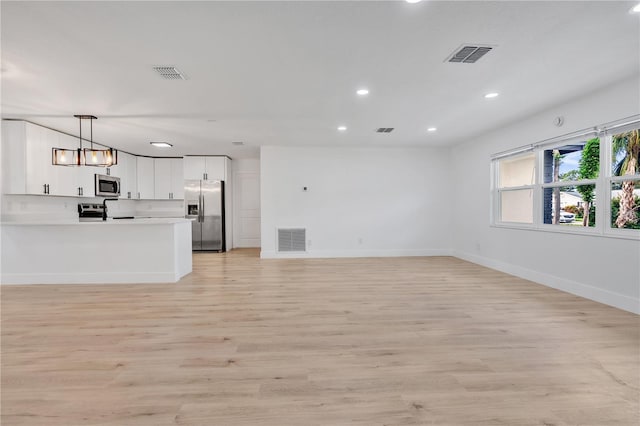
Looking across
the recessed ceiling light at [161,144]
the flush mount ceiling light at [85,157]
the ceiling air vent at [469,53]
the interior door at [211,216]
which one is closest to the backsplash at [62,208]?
the interior door at [211,216]

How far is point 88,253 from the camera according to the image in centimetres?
477

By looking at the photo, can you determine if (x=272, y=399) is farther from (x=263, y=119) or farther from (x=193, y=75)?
(x=263, y=119)

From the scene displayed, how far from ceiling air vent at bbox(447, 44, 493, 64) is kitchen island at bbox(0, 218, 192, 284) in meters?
4.47

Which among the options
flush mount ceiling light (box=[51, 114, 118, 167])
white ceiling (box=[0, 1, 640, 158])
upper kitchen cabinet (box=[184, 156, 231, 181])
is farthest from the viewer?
upper kitchen cabinet (box=[184, 156, 231, 181])

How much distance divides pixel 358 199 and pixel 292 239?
72.9 inches

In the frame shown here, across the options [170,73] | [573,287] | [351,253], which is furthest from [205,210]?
[573,287]

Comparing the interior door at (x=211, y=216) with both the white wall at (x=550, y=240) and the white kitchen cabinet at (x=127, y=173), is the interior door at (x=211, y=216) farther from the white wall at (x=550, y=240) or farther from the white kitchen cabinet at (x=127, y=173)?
the white wall at (x=550, y=240)

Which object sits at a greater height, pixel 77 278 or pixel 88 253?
pixel 88 253

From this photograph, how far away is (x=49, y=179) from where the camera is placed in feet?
18.1

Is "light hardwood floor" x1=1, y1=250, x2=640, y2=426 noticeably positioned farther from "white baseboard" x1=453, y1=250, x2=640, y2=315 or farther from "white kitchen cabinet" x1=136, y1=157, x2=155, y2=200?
"white kitchen cabinet" x1=136, y1=157, x2=155, y2=200

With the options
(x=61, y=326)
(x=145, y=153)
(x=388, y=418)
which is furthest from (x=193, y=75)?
(x=145, y=153)

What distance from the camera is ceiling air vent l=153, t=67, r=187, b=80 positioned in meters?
3.09

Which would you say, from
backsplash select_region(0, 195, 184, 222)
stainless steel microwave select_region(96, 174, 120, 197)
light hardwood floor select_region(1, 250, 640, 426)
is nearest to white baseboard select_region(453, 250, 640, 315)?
light hardwood floor select_region(1, 250, 640, 426)

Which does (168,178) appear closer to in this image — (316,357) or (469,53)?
(316,357)
